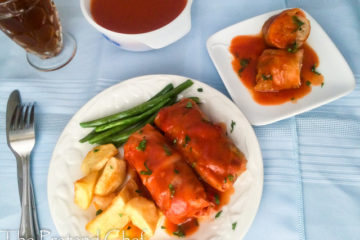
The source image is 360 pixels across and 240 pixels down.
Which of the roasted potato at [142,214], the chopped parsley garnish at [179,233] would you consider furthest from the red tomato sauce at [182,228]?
the roasted potato at [142,214]

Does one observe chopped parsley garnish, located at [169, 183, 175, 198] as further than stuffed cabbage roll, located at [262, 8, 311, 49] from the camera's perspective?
No

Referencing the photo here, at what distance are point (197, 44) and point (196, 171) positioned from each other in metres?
1.16

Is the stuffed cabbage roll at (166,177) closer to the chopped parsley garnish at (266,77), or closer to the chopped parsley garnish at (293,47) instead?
the chopped parsley garnish at (266,77)

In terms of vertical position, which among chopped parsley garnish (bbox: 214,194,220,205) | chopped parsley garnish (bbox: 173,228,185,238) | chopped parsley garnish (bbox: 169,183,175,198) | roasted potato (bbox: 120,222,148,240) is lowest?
roasted potato (bbox: 120,222,148,240)

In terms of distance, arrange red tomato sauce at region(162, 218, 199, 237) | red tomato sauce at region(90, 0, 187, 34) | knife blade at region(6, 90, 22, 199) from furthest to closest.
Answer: red tomato sauce at region(90, 0, 187, 34) < knife blade at region(6, 90, 22, 199) < red tomato sauce at region(162, 218, 199, 237)

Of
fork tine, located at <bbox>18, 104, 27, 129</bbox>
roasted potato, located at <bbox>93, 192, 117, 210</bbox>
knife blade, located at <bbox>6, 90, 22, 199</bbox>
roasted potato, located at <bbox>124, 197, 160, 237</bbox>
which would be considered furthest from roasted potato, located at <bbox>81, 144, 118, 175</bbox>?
fork tine, located at <bbox>18, 104, 27, 129</bbox>

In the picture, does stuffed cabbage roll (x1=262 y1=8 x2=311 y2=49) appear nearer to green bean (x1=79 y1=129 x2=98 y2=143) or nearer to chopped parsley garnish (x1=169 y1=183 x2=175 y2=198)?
chopped parsley garnish (x1=169 y1=183 x2=175 y2=198)

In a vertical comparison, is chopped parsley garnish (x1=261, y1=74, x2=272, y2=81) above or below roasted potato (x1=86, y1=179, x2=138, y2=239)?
above

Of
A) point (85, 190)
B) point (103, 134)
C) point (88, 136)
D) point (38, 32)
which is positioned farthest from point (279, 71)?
point (38, 32)

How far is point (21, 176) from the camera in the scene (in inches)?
79.2

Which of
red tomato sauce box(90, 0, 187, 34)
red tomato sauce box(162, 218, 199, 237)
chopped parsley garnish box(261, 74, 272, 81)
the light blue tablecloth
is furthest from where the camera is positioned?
red tomato sauce box(90, 0, 187, 34)

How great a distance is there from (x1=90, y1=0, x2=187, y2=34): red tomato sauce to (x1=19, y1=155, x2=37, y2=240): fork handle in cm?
120

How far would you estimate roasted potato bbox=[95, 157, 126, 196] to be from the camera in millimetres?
1809

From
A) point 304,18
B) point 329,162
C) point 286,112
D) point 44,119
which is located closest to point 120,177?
point 44,119
